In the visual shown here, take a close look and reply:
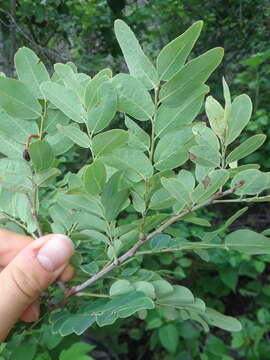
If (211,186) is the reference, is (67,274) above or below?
below

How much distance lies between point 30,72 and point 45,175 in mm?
132

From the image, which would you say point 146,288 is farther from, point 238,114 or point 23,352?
point 23,352

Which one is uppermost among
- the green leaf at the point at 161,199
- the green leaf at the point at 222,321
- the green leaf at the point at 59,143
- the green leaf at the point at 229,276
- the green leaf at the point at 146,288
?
the green leaf at the point at 59,143

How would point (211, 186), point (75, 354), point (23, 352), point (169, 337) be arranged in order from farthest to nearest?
point (169, 337) → point (75, 354) → point (23, 352) → point (211, 186)

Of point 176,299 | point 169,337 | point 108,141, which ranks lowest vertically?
point 169,337

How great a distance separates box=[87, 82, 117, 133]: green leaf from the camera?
424mm

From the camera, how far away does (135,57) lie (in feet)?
1.47

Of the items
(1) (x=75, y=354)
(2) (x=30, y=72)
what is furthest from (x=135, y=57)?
(1) (x=75, y=354)

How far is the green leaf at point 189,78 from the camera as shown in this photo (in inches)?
16.4

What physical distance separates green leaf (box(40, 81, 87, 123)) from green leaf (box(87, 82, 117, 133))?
0.02 m

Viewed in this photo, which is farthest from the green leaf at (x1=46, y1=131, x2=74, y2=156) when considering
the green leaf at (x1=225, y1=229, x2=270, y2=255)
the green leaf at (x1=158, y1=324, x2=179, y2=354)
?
the green leaf at (x1=158, y1=324, x2=179, y2=354)

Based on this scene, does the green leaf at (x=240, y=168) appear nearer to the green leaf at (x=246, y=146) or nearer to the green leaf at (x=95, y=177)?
the green leaf at (x=246, y=146)

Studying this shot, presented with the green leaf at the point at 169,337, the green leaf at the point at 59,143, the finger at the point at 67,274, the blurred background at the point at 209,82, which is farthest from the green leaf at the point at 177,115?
the green leaf at the point at 169,337

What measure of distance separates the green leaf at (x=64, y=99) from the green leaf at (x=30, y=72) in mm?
59
